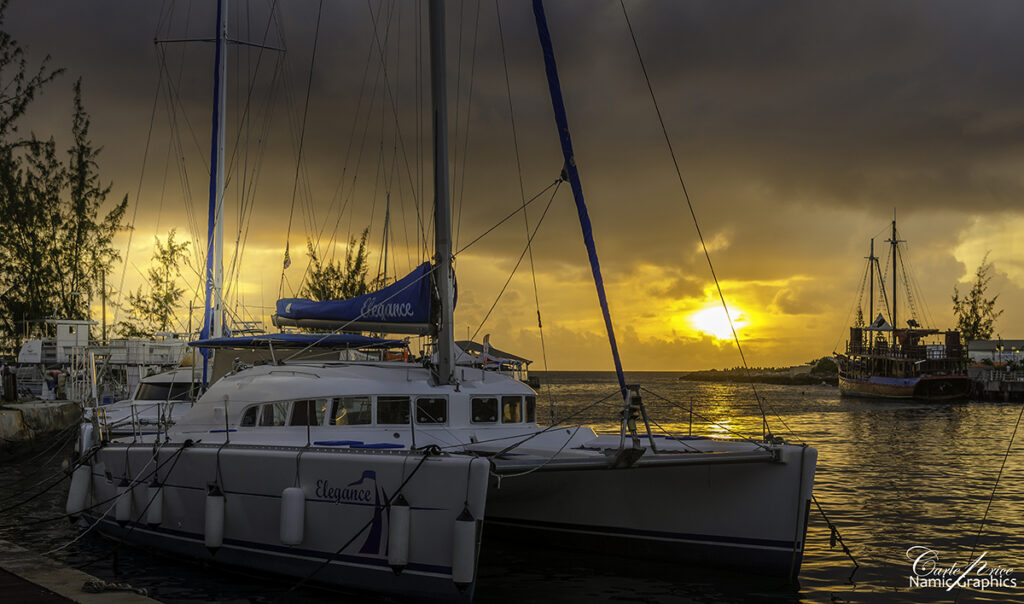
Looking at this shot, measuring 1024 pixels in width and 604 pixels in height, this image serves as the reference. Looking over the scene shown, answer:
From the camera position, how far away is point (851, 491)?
21.5 meters

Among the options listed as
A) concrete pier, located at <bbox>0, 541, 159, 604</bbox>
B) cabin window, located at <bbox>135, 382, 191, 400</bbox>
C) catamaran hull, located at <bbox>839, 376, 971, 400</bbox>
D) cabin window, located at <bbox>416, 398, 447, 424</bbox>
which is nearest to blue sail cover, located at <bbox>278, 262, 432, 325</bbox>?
cabin window, located at <bbox>416, 398, 447, 424</bbox>

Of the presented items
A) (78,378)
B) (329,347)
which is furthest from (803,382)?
(329,347)

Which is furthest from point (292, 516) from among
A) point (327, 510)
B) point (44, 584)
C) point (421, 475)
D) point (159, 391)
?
point (159, 391)

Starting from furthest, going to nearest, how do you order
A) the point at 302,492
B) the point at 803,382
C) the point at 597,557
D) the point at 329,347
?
the point at 803,382, the point at 329,347, the point at 597,557, the point at 302,492

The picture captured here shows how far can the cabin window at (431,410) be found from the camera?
487 inches

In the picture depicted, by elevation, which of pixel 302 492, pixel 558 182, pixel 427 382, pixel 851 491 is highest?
pixel 558 182

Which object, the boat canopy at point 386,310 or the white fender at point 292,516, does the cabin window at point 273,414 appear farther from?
the white fender at point 292,516

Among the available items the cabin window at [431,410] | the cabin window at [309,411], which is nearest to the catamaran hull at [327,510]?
the cabin window at [309,411]

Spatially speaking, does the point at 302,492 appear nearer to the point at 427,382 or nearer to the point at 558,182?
the point at 427,382

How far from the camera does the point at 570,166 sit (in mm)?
13508

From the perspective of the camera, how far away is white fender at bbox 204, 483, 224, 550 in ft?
37.6

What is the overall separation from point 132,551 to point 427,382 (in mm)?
5846

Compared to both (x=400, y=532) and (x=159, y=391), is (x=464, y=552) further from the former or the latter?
(x=159, y=391)

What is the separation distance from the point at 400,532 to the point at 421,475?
66 centimetres
